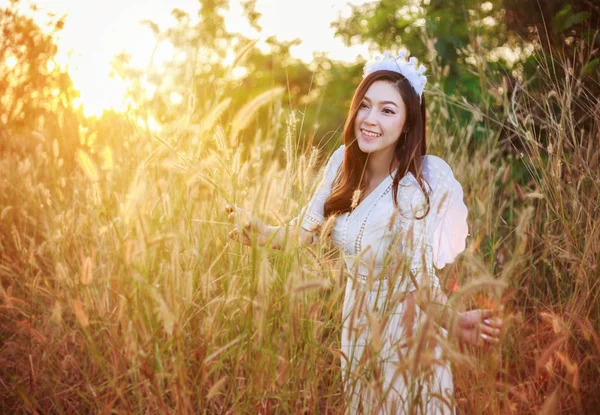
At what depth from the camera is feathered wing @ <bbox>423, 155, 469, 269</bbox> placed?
2.04m

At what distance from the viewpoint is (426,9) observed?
4.63 m

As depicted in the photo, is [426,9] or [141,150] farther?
[426,9]

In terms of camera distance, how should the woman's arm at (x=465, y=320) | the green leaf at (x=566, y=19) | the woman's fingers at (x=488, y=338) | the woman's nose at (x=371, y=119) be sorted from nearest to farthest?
the woman's arm at (x=465, y=320), the woman's fingers at (x=488, y=338), the woman's nose at (x=371, y=119), the green leaf at (x=566, y=19)

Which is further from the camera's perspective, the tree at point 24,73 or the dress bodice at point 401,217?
the tree at point 24,73

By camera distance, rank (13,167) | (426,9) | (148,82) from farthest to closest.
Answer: (426,9) < (13,167) < (148,82)

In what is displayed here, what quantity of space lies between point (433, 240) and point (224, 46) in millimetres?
1227

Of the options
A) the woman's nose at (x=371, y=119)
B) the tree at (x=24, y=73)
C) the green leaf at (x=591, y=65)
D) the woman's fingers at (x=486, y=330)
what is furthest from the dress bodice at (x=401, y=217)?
the tree at (x=24, y=73)

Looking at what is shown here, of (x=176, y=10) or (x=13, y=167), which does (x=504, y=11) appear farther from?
(x=13, y=167)

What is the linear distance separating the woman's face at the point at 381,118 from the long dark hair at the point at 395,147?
33 mm

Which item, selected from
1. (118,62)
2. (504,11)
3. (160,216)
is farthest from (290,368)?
(504,11)

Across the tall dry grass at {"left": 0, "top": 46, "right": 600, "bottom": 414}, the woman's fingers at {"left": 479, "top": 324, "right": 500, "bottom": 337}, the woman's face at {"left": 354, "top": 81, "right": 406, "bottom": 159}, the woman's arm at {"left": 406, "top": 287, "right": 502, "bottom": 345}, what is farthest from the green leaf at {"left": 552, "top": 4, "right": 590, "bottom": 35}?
the woman's fingers at {"left": 479, "top": 324, "right": 500, "bottom": 337}

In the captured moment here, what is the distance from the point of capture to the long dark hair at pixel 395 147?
2.30m

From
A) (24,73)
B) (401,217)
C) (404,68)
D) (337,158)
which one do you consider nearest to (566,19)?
(404,68)

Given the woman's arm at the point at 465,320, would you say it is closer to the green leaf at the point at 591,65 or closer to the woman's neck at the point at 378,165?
the woman's neck at the point at 378,165
